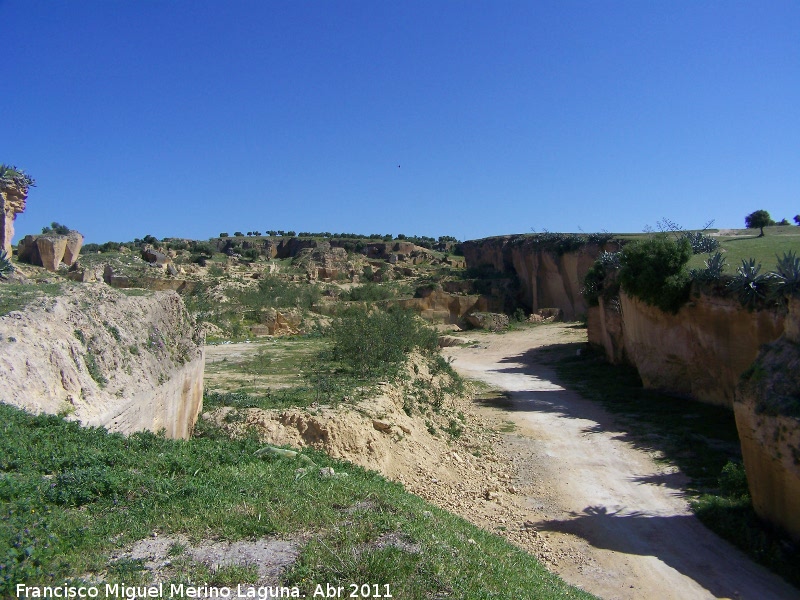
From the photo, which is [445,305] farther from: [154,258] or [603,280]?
[154,258]

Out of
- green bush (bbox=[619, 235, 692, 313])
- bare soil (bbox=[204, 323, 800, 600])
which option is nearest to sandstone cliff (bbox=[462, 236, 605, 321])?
green bush (bbox=[619, 235, 692, 313])

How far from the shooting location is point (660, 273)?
16.5m

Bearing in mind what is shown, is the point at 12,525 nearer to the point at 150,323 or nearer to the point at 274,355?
the point at 150,323

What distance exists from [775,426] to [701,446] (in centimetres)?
436

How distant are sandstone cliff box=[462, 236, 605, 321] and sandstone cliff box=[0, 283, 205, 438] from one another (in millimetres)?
29205

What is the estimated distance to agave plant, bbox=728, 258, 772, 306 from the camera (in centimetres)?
1249

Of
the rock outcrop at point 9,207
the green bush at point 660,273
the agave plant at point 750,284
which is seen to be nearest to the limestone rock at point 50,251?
the rock outcrop at point 9,207

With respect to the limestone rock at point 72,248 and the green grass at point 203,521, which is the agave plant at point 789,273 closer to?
the green grass at point 203,521

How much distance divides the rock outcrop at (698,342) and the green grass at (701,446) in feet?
1.70

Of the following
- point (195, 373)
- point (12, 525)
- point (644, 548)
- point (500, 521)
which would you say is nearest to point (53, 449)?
point (12, 525)

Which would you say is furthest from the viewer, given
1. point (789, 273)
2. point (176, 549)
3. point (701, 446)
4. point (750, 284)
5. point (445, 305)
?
point (445, 305)

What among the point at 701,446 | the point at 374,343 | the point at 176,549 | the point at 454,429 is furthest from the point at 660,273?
the point at 176,549

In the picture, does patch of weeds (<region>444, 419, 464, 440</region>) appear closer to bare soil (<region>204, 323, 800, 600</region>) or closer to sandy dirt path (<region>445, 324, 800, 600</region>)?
bare soil (<region>204, 323, 800, 600</region>)

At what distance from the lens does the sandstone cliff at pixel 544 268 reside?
38188mm
